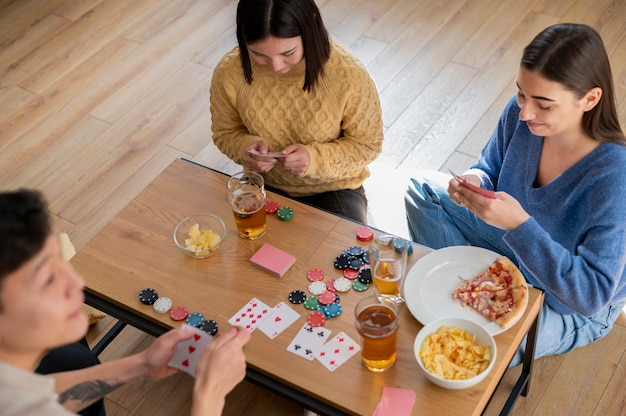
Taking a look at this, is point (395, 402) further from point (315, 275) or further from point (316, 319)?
point (315, 275)

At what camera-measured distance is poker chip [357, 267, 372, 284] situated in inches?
78.2

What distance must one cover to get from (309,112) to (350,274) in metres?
0.58

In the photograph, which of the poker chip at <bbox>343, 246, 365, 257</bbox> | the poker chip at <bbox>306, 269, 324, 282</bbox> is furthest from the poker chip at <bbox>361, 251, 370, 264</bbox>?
the poker chip at <bbox>306, 269, 324, 282</bbox>

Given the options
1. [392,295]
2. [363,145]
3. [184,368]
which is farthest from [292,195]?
[184,368]

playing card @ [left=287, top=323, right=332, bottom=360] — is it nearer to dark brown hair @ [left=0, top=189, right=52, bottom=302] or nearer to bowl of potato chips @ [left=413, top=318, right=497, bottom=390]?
bowl of potato chips @ [left=413, top=318, right=497, bottom=390]

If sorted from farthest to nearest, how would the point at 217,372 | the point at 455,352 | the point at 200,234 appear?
the point at 200,234 < the point at 455,352 < the point at 217,372

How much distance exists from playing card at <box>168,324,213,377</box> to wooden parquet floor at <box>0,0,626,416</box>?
98 cm

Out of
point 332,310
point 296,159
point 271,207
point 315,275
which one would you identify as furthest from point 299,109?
point 332,310

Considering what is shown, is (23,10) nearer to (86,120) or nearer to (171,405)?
(86,120)

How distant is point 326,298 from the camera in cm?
195

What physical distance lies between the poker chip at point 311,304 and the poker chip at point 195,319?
0.88 ft

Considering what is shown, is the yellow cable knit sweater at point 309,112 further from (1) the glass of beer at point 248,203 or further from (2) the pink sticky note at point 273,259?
(2) the pink sticky note at point 273,259

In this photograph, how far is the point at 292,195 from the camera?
101 inches

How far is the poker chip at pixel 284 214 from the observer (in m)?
2.18
